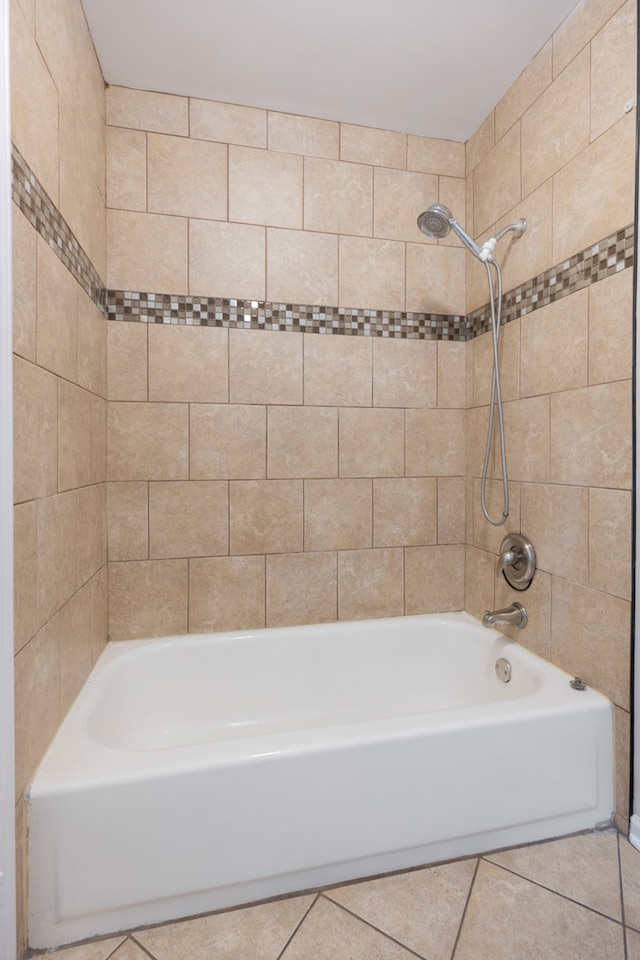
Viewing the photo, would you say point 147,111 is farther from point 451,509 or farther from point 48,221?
point 451,509

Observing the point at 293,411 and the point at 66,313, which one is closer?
the point at 66,313

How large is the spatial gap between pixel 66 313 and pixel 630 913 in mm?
2067

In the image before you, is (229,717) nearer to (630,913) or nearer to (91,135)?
(630,913)

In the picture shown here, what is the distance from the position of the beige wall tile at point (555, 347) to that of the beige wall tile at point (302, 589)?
1049 millimetres

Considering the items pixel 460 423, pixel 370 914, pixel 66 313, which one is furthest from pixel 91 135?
pixel 370 914

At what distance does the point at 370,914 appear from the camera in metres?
1.14

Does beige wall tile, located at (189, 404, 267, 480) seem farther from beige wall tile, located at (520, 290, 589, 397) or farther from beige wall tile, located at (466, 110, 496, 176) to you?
beige wall tile, located at (466, 110, 496, 176)

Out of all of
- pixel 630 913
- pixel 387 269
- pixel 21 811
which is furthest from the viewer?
pixel 387 269

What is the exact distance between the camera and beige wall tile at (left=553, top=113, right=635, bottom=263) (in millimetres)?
1347

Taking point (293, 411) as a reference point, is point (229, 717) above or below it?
below

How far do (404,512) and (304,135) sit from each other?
161 centimetres

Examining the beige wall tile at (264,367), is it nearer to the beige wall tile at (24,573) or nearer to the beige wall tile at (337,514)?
the beige wall tile at (337,514)

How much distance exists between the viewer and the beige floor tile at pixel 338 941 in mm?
1043

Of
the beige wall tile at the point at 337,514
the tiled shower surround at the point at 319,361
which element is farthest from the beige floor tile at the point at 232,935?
the beige wall tile at the point at 337,514
